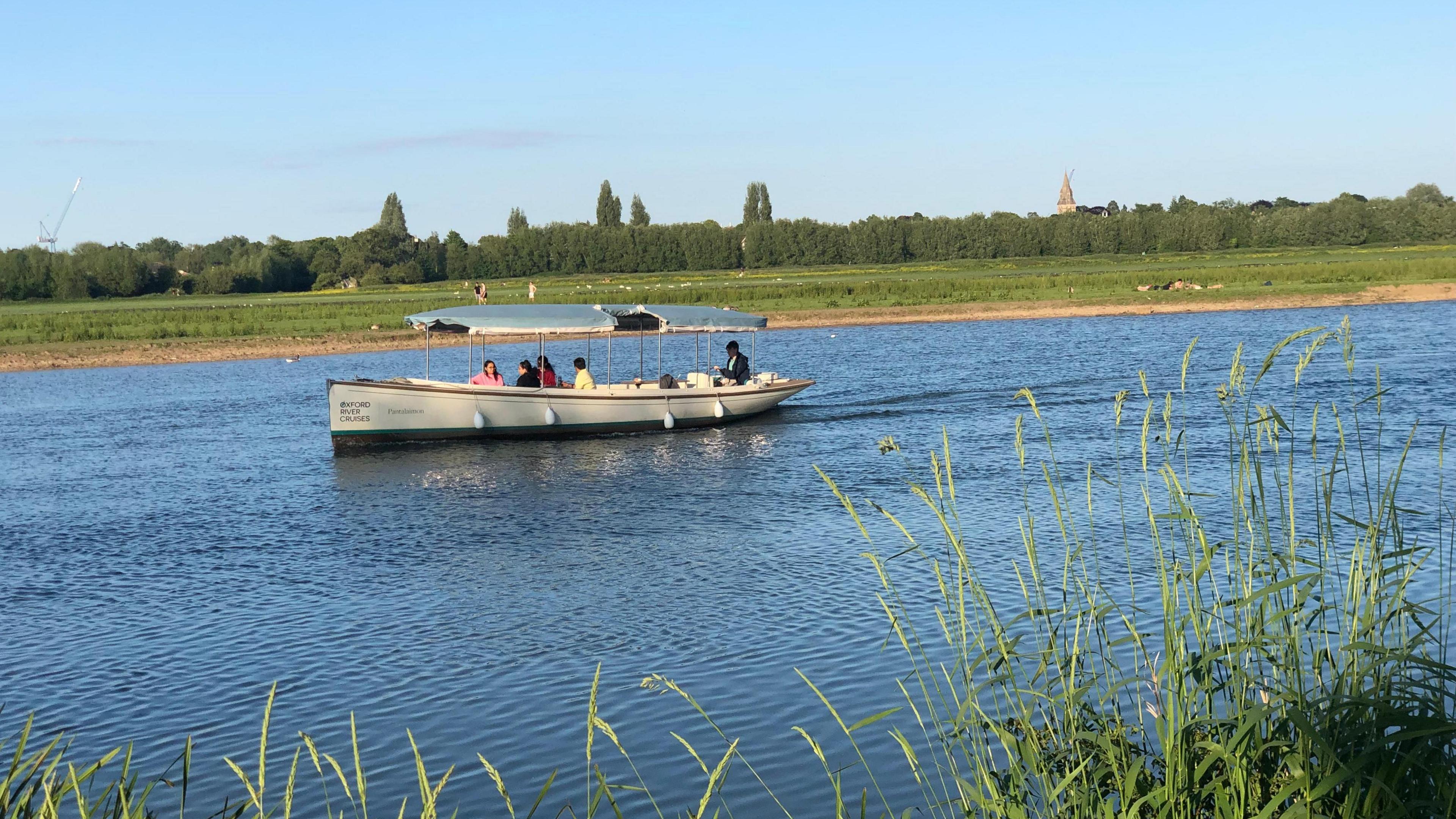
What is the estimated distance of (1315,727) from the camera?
5371 mm

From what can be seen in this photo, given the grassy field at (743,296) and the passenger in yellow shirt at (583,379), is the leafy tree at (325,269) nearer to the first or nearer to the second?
the grassy field at (743,296)

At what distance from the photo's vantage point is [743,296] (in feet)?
255

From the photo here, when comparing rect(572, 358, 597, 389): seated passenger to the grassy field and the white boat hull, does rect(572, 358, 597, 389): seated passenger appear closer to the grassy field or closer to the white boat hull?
the white boat hull

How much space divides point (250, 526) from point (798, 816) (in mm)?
13845

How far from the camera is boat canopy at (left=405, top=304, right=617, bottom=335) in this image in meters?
29.9

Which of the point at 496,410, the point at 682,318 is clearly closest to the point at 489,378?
the point at 496,410

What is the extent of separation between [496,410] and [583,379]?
89.7 inches

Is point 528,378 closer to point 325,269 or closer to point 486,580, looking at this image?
point 486,580

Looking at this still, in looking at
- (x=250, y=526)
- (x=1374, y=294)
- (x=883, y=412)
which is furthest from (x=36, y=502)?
(x=1374, y=294)

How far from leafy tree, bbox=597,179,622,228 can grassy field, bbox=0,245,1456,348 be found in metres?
68.4

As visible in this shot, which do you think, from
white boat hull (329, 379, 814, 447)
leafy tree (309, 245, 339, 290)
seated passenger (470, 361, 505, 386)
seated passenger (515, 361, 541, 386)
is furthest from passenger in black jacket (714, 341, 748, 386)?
leafy tree (309, 245, 339, 290)

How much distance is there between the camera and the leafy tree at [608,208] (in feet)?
602

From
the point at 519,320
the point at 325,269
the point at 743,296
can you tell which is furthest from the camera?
the point at 325,269

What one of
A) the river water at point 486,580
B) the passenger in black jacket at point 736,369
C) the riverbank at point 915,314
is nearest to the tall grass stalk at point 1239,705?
the river water at point 486,580
